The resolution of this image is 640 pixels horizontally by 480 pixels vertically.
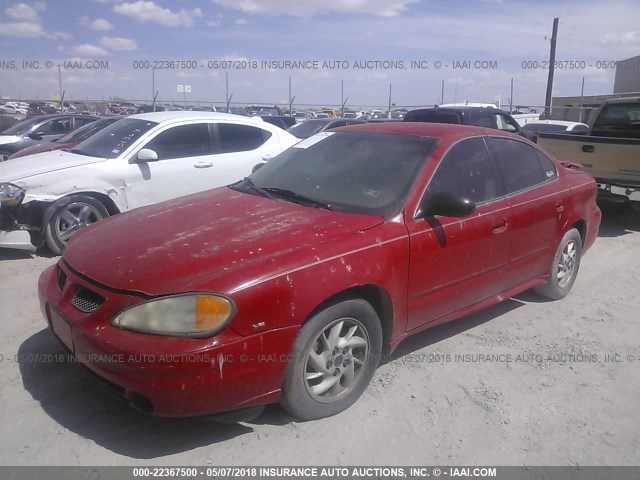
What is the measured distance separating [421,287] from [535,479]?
1.24 meters

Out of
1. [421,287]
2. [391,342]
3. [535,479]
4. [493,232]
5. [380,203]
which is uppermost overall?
[380,203]

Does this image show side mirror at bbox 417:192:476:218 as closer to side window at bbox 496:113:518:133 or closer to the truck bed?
the truck bed

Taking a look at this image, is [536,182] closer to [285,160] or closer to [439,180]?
[439,180]

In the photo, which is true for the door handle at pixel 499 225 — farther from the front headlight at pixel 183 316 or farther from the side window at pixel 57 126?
the side window at pixel 57 126

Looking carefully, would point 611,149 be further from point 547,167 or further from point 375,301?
point 375,301

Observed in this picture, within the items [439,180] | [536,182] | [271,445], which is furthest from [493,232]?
[271,445]

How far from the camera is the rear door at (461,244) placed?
136 inches

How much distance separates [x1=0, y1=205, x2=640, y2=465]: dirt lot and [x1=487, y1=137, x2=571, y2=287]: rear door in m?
0.56

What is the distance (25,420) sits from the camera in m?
2.96

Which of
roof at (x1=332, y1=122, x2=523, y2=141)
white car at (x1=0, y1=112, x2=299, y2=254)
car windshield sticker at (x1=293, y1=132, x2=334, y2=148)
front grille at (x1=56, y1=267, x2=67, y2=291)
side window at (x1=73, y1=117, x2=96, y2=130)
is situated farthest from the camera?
side window at (x1=73, y1=117, x2=96, y2=130)

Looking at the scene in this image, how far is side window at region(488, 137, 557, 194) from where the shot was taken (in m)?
4.26

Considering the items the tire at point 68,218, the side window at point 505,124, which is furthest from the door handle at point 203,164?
A: the side window at point 505,124

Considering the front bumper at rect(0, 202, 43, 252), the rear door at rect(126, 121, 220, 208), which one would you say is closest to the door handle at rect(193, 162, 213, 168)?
the rear door at rect(126, 121, 220, 208)

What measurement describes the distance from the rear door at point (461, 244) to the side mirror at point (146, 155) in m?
3.72
